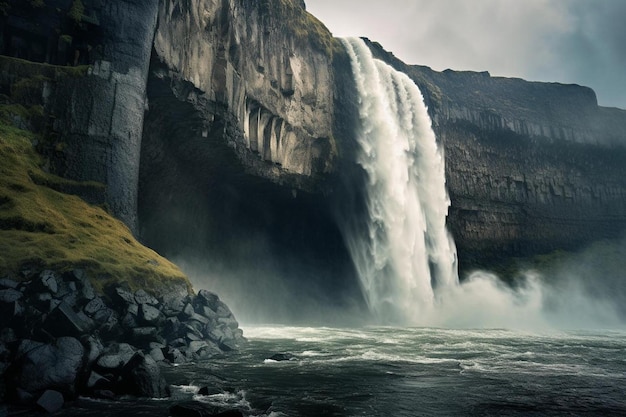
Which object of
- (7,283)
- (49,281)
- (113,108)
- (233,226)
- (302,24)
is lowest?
(7,283)

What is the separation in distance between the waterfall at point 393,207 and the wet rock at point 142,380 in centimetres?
3507

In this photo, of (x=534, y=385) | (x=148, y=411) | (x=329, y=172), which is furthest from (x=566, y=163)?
(x=148, y=411)

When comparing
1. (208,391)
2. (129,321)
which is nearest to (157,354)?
(129,321)

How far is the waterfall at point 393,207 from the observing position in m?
45.8

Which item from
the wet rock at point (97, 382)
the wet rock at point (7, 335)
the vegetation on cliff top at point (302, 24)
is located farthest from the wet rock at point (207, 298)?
the vegetation on cliff top at point (302, 24)

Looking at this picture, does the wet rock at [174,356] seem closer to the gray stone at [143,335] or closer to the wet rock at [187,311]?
the gray stone at [143,335]

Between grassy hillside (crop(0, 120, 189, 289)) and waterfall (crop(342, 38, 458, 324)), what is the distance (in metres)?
24.7

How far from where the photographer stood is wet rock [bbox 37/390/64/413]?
386 inches

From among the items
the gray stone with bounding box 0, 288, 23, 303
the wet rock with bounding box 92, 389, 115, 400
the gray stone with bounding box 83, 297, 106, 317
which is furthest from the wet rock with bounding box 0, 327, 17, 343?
the wet rock with bounding box 92, 389, 115, 400

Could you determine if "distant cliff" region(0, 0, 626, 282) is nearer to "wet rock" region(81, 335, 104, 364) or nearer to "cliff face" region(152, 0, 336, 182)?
"cliff face" region(152, 0, 336, 182)

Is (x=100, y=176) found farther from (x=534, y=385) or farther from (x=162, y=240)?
(x=534, y=385)

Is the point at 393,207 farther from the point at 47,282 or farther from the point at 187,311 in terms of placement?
the point at 47,282

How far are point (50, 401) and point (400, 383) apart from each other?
29.2ft

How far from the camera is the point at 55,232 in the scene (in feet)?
68.1
